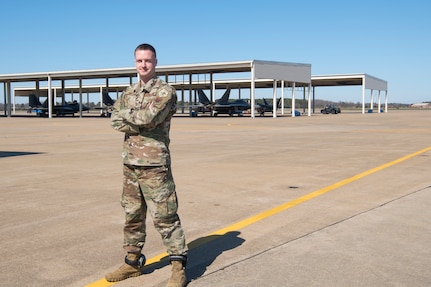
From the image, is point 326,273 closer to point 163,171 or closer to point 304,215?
point 163,171

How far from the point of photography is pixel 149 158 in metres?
3.70

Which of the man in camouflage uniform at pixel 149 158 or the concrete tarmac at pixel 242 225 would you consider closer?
the man in camouflage uniform at pixel 149 158

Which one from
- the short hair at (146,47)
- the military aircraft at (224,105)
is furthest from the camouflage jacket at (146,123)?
the military aircraft at (224,105)

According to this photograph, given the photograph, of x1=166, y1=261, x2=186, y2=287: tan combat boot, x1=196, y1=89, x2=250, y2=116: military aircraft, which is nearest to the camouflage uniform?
x1=166, y1=261, x2=186, y2=287: tan combat boot

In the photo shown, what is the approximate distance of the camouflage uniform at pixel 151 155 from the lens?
3.68 metres

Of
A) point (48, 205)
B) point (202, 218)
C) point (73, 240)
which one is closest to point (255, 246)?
point (202, 218)

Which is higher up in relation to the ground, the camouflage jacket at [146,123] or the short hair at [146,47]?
the short hair at [146,47]

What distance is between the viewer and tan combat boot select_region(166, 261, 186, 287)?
11.7 feet

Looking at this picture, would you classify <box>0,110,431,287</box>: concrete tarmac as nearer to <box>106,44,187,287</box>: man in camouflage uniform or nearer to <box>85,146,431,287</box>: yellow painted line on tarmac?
<box>85,146,431,287</box>: yellow painted line on tarmac

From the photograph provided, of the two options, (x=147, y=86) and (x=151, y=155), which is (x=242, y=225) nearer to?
(x=151, y=155)

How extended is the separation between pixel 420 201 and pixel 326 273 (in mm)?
3643

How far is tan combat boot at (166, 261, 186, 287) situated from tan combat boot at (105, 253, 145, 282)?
393mm

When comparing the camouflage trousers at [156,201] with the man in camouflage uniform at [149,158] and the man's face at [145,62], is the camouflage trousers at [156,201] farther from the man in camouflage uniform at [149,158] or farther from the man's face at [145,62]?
the man's face at [145,62]

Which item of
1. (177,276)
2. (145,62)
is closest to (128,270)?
(177,276)
